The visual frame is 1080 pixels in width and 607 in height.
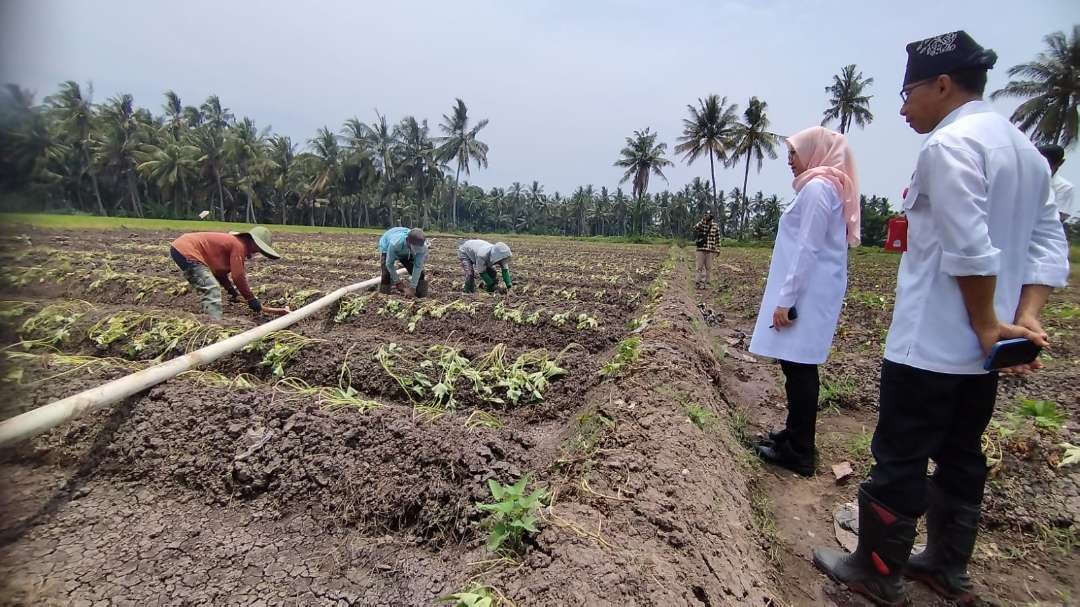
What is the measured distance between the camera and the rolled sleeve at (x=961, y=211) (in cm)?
152

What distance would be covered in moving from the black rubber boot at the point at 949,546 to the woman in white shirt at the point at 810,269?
0.85 meters

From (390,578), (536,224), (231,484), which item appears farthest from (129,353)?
(536,224)

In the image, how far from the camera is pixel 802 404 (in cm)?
289

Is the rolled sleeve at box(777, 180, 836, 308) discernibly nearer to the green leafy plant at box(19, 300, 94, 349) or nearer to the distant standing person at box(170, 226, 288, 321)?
the distant standing person at box(170, 226, 288, 321)

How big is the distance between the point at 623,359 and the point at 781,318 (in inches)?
54.7

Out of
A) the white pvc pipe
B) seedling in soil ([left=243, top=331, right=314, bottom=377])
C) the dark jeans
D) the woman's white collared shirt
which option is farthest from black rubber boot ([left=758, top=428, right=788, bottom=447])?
the dark jeans

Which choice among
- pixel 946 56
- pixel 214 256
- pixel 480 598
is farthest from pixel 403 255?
pixel 946 56

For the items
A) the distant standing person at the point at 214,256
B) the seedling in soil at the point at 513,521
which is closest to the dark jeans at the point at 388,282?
the distant standing person at the point at 214,256

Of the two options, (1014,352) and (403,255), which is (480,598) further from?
(403,255)

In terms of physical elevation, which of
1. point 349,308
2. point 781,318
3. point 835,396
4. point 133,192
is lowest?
point 835,396

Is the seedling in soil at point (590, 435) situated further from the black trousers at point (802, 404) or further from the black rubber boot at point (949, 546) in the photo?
the black rubber boot at point (949, 546)

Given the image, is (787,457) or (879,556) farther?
(787,457)

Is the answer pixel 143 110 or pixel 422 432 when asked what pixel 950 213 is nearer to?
pixel 422 432

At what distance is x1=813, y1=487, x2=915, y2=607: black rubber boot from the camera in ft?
6.14
